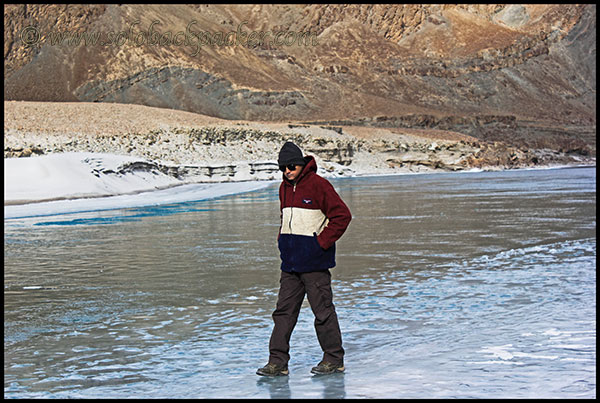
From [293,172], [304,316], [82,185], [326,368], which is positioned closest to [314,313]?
[326,368]

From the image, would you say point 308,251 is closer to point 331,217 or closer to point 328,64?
point 331,217

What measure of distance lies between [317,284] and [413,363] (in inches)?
33.8

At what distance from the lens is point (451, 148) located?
7975 centimetres

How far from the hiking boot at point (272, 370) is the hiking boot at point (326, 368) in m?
0.19

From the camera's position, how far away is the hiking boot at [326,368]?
16.3ft

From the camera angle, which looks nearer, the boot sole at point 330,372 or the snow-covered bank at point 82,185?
the boot sole at point 330,372

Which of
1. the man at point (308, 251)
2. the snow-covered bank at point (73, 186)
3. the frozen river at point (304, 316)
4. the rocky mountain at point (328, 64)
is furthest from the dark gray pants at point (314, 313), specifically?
the rocky mountain at point (328, 64)

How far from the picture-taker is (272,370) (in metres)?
4.95

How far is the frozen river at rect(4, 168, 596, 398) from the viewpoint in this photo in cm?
482

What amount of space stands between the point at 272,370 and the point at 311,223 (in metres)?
0.93

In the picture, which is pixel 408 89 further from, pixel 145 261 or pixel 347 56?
pixel 145 261

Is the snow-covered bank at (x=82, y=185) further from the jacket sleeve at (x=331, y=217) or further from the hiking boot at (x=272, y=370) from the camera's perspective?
the jacket sleeve at (x=331, y=217)

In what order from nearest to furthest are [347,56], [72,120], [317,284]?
1. [317,284]
2. [72,120]
3. [347,56]

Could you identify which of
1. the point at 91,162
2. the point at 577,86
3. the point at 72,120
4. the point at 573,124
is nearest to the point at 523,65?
the point at 577,86
